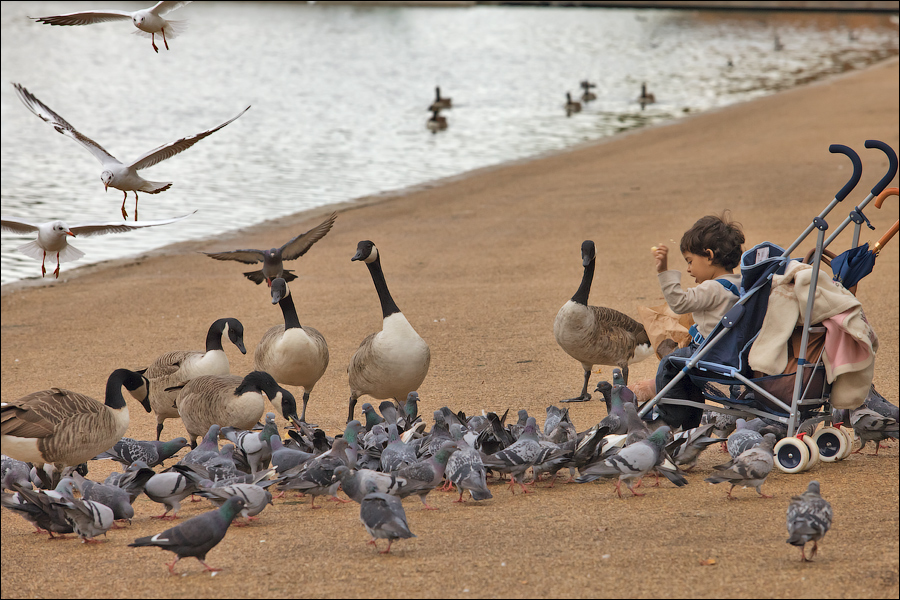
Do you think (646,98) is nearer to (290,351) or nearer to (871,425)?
(290,351)

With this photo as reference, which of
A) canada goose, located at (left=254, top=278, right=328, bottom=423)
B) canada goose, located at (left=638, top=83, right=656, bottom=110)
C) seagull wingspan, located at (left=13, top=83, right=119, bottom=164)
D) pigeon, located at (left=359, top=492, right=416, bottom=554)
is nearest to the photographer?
pigeon, located at (left=359, top=492, right=416, bottom=554)

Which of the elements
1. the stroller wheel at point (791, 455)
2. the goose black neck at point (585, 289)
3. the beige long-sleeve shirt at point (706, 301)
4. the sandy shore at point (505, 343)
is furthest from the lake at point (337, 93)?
the stroller wheel at point (791, 455)

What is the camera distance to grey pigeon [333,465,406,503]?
5.16 metres

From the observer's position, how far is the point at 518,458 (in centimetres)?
554

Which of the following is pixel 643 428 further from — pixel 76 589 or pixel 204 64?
pixel 204 64

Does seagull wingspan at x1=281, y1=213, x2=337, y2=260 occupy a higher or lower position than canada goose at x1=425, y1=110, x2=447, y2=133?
lower

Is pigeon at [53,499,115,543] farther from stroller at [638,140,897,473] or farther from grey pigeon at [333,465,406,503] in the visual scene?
stroller at [638,140,897,473]

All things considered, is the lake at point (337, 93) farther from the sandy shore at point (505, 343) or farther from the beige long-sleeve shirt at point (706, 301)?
the beige long-sleeve shirt at point (706, 301)

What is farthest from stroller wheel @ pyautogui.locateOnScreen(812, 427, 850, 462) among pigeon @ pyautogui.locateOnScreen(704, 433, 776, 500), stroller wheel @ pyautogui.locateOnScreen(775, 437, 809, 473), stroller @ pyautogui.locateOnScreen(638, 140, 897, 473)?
pigeon @ pyautogui.locateOnScreen(704, 433, 776, 500)

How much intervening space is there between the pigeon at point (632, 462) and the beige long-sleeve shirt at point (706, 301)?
890 mm

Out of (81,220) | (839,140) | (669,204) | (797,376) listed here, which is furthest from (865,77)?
(797,376)

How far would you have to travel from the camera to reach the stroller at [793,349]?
5.56 metres

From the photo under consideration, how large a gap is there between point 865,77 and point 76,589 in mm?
37861

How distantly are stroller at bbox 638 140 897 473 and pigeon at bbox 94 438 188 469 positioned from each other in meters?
3.58
